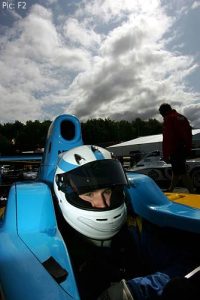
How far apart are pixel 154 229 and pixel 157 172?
23.1ft

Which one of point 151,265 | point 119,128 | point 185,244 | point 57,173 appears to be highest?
point 119,128

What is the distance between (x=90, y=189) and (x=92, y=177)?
0.07 m

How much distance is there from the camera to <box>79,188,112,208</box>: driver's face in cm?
173

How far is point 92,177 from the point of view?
1.75 m

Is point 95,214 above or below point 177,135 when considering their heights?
below

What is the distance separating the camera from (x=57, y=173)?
6.16 ft

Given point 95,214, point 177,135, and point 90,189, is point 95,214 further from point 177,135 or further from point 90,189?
point 177,135

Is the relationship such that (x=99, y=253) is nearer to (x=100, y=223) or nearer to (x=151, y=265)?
(x=100, y=223)

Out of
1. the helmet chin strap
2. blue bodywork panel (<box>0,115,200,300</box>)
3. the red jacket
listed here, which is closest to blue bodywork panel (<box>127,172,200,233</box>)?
blue bodywork panel (<box>0,115,200,300</box>)

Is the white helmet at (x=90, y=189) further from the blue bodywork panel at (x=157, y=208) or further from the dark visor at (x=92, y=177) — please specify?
the blue bodywork panel at (x=157, y=208)

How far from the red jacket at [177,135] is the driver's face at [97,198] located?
10.7ft

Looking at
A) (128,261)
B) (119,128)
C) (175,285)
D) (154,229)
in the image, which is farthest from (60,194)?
(119,128)

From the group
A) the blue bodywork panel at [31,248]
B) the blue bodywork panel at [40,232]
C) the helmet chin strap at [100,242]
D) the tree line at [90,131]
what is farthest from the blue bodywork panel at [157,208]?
the tree line at [90,131]

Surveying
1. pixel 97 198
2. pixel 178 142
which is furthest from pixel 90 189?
pixel 178 142
